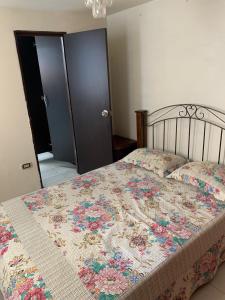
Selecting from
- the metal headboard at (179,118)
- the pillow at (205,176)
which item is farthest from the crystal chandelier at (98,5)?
the pillow at (205,176)

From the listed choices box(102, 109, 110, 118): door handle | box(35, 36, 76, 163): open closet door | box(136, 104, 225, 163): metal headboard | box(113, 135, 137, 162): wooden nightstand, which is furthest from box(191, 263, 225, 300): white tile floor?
box(35, 36, 76, 163): open closet door

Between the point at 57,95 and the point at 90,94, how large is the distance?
1012 mm

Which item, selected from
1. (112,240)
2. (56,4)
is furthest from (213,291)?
(56,4)

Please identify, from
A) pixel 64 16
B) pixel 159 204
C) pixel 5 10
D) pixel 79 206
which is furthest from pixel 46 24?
pixel 159 204

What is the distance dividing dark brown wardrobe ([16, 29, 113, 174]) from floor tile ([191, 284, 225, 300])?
1.77 metres

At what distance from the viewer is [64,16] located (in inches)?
116

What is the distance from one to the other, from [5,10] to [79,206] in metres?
2.22

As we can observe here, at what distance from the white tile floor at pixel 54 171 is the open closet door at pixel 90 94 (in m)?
0.46

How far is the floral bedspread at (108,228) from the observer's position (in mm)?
1270

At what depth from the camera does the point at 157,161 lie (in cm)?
245

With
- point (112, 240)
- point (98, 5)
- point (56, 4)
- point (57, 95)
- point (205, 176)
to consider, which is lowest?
point (112, 240)

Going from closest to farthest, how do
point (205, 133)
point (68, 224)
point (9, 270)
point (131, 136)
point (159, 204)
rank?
point (9, 270) → point (68, 224) → point (159, 204) → point (205, 133) → point (131, 136)

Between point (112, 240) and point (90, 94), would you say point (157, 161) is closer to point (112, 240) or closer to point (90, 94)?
point (112, 240)

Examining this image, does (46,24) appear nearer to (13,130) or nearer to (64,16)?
(64,16)
